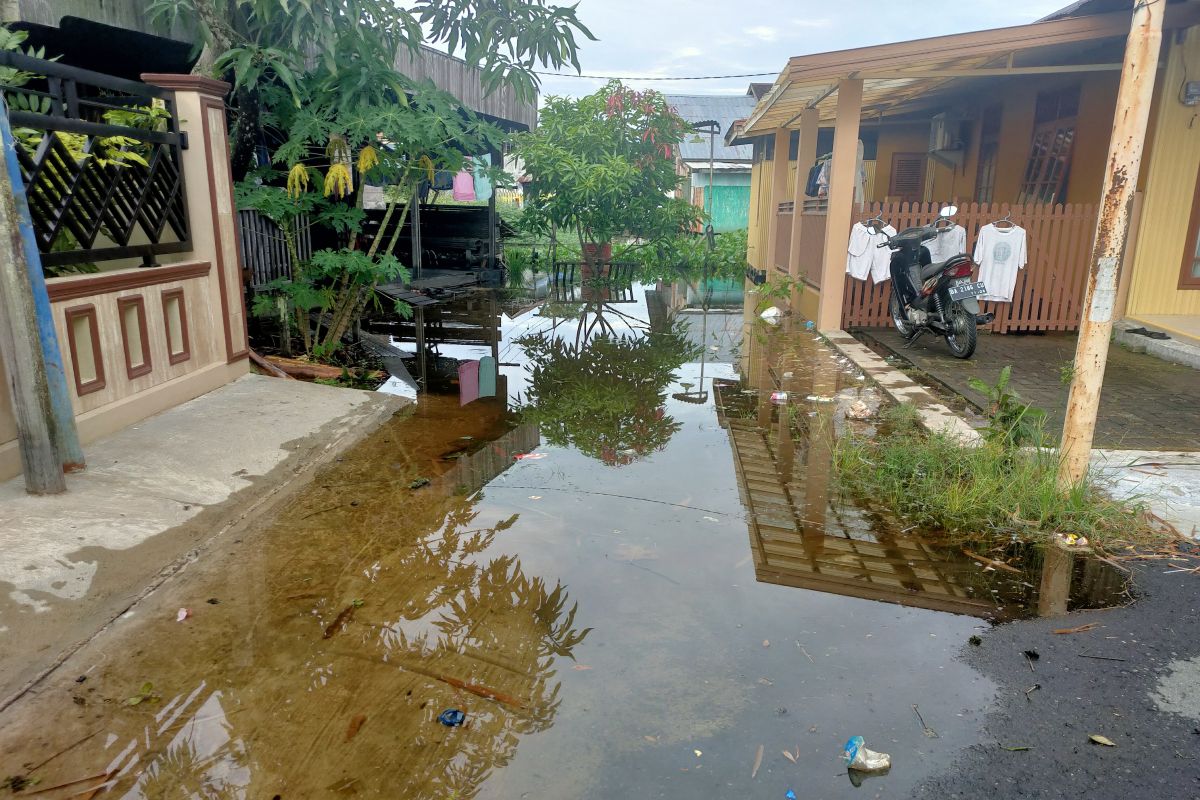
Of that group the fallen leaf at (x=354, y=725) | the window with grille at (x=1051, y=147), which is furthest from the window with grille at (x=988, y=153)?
the fallen leaf at (x=354, y=725)

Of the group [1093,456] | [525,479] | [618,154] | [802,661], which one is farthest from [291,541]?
[618,154]

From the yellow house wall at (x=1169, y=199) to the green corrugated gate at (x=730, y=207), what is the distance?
1829cm

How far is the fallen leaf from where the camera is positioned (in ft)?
8.44

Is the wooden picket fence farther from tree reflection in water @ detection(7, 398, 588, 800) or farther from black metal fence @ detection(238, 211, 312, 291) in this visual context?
tree reflection in water @ detection(7, 398, 588, 800)

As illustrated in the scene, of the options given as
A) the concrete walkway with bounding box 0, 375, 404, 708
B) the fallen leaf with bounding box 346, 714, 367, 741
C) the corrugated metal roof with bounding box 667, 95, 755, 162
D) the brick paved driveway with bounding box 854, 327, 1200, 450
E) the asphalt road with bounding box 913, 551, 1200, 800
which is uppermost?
the corrugated metal roof with bounding box 667, 95, 755, 162

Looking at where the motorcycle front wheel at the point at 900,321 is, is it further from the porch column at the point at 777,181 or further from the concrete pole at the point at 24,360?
the concrete pole at the point at 24,360

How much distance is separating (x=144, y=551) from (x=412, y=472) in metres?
1.65

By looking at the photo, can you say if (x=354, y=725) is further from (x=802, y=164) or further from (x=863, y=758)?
(x=802, y=164)

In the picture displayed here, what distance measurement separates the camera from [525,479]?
4.96 meters

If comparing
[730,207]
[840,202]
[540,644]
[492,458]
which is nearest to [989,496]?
[540,644]

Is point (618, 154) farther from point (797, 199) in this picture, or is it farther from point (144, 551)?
point (144, 551)

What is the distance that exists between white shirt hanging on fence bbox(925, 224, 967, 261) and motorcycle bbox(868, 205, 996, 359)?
106 millimetres

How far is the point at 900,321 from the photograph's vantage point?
919cm

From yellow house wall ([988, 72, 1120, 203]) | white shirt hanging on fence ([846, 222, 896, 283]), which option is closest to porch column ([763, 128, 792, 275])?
yellow house wall ([988, 72, 1120, 203])
